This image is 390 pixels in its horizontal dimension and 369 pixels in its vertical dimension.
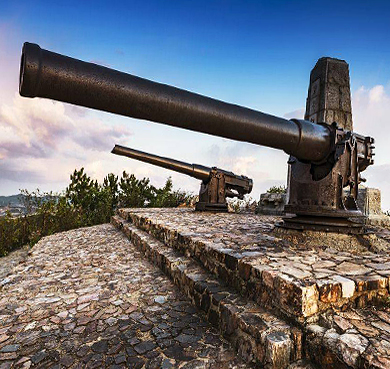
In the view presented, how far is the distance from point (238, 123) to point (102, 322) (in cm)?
213

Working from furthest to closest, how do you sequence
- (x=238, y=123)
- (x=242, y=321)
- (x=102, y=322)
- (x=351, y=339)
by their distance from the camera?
(x=102, y=322)
(x=238, y=123)
(x=242, y=321)
(x=351, y=339)

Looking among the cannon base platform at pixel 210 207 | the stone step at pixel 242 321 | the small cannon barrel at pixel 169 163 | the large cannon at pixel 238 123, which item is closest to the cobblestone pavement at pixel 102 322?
the stone step at pixel 242 321

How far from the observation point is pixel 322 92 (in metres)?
6.48

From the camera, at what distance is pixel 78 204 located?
402 inches

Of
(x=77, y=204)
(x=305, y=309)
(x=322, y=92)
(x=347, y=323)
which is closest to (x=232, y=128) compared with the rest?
(x=305, y=309)

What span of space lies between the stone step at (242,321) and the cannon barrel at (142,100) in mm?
1382

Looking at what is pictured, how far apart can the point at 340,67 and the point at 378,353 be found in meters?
6.81

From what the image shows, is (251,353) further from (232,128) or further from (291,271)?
(232,128)

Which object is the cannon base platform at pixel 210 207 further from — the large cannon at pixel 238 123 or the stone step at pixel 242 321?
the stone step at pixel 242 321

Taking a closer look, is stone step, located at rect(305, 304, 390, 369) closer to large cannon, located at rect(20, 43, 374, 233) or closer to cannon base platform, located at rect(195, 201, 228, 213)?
large cannon, located at rect(20, 43, 374, 233)

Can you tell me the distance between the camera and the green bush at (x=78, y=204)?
25.9 ft

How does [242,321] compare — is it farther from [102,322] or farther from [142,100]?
[142,100]

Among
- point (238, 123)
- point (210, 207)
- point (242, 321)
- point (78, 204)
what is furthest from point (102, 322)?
point (78, 204)

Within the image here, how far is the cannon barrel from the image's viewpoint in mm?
1498
